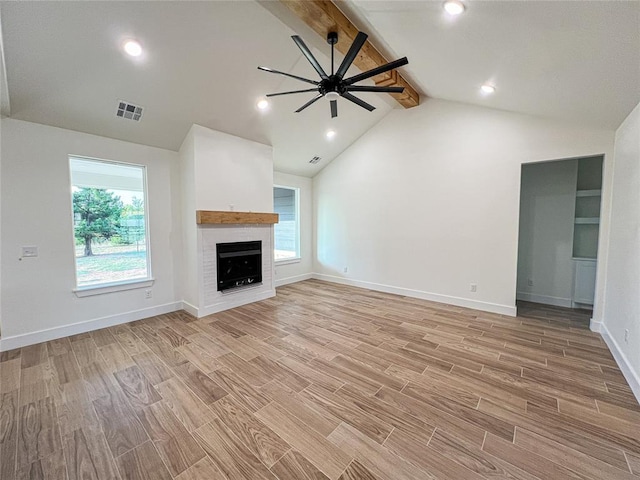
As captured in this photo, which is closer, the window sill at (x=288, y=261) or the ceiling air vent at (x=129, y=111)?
the ceiling air vent at (x=129, y=111)

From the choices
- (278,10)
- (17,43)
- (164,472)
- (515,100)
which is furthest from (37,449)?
(515,100)

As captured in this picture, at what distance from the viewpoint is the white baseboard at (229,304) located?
13.4ft

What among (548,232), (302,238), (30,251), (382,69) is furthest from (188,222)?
(548,232)

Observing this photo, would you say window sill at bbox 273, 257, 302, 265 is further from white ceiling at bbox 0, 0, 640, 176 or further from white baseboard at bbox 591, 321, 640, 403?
white baseboard at bbox 591, 321, 640, 403

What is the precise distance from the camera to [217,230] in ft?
14.1

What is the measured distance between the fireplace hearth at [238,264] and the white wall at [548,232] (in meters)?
4.92

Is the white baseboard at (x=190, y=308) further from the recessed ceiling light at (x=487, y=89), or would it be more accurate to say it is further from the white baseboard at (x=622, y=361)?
the recessed ceiling light at (x=487, y=89)

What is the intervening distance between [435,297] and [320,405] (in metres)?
3.39

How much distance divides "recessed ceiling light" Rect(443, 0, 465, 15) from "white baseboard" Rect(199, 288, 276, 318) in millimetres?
4522

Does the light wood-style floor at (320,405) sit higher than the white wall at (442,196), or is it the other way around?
the white wall at (442,196)

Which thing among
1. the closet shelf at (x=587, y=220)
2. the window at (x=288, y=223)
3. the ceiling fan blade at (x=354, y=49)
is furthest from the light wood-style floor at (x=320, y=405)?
the window at (x=288, y=223)

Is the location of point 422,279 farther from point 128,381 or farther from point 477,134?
point 128,381

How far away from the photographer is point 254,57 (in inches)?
125

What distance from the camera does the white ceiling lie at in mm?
2115
